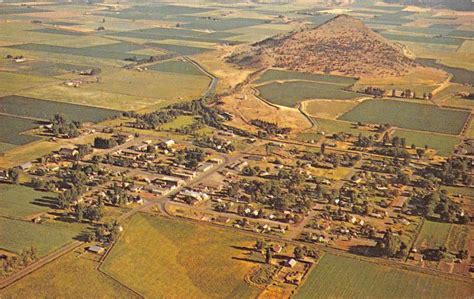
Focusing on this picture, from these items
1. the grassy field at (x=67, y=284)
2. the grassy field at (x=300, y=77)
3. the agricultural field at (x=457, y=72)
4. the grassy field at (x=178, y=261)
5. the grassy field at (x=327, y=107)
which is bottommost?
the grassy field at (x=300, y=77)

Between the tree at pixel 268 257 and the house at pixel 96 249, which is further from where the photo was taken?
the house at pixel 96 249

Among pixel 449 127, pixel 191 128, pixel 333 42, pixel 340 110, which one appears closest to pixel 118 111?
pixel 191 128

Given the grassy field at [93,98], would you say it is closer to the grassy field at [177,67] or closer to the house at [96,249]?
the grassy field at [177,67]

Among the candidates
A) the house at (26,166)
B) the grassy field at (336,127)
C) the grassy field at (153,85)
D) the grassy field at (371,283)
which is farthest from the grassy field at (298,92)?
the grassy field at (371,283)

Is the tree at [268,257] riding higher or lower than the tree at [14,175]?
lower

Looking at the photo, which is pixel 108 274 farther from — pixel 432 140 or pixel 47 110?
pixel 432 140

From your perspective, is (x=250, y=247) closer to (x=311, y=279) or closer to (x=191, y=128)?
(x=311, y=279)
